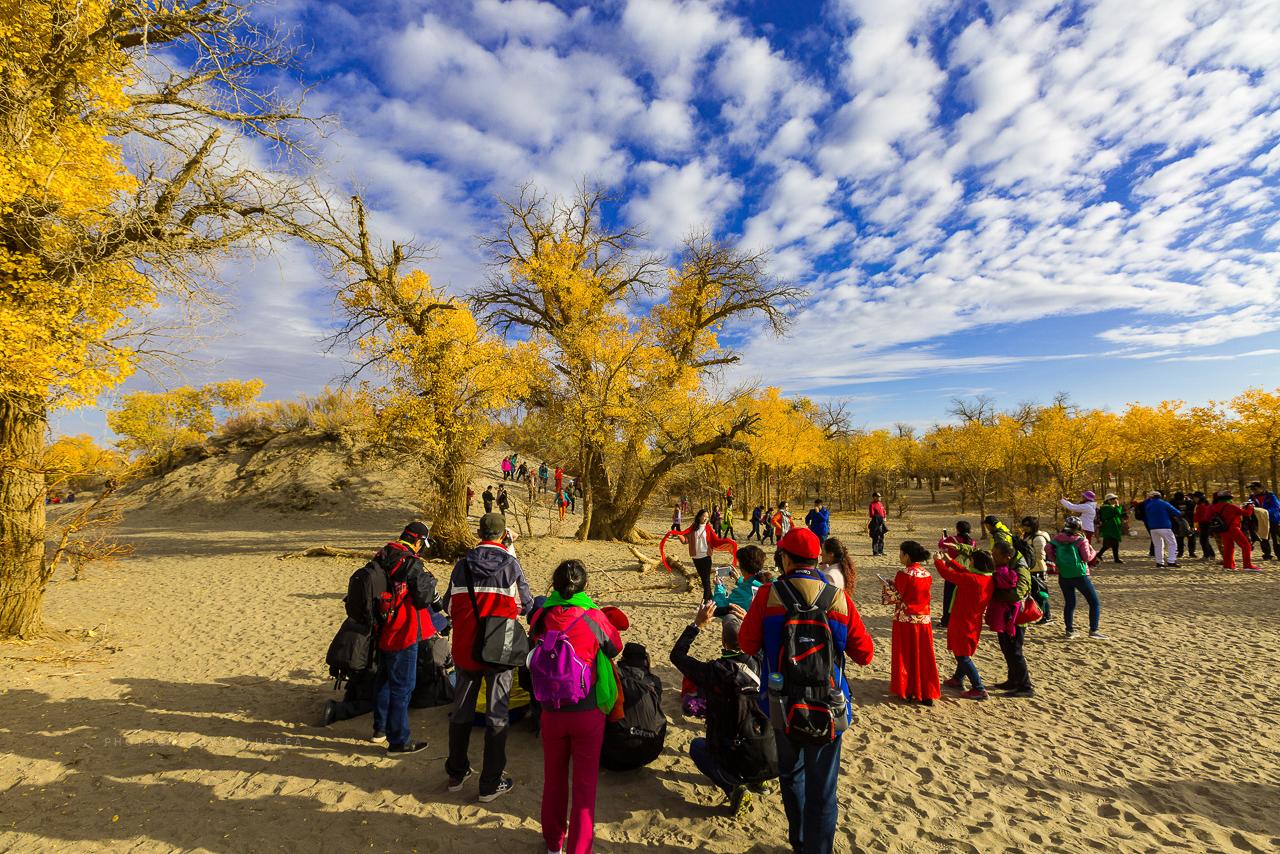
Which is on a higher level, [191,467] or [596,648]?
[191,467]

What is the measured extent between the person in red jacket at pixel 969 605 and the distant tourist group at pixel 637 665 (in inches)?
0.7

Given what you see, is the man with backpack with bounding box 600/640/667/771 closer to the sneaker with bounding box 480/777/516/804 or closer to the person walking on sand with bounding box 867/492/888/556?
the sneaker with bounding box 480/777/516/804

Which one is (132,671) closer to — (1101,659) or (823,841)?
(823,841)

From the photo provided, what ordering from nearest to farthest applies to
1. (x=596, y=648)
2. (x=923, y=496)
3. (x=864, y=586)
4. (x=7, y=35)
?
1. (x=596, y=648)
2. (x=7, y=35)
3. (x=864, y=586)
4. (x=923, y=496)

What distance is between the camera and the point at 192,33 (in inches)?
244

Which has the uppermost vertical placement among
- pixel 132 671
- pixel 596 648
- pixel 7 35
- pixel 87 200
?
pixel 7 35

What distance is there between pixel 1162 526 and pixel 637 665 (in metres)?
15.0

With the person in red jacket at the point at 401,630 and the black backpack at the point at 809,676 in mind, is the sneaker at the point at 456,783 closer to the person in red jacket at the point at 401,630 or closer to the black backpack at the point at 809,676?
the person in red jacket at the point at 401,630

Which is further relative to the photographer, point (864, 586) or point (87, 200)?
point (864, 586)

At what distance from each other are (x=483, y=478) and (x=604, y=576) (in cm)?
2191

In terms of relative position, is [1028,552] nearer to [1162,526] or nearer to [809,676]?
[809,676]

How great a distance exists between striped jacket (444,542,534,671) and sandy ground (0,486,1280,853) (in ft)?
3.80

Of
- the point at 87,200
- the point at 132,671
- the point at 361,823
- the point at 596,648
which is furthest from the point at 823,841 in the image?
the point at 87,200

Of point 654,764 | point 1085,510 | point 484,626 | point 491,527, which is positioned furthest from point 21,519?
point 1085,510
